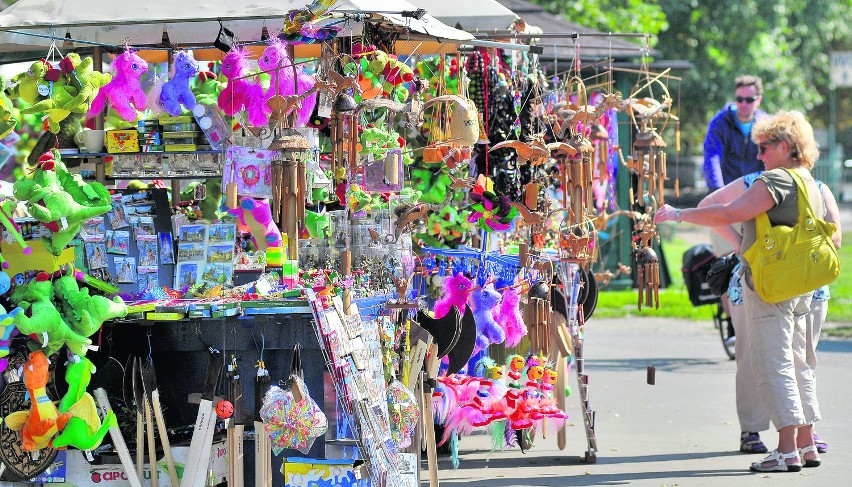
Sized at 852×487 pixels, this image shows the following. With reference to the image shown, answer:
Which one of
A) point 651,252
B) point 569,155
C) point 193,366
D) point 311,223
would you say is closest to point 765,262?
point 651,252

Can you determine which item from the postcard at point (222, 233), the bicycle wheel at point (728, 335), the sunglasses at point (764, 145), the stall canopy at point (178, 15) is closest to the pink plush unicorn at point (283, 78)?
the stall canopy at point (178, 15)

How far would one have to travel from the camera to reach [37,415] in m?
5.29

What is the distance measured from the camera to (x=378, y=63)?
6.18 meters

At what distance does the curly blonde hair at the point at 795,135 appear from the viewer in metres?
7.05

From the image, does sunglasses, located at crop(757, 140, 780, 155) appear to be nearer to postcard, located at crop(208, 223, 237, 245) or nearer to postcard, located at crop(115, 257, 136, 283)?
postcard, located at crop(208, 223, 237, 245)

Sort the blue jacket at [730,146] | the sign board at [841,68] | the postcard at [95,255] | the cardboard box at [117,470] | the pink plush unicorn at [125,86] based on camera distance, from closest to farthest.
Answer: the cardboard box at [117,470] → the postcard at [95,255] → the pink plush unicorn at [125,86] → the blue jacket at [730,146] → the sign board at [841,68]

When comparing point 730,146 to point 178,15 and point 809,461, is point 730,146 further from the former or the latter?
point 178,15

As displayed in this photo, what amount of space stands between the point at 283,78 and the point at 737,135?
3746mm

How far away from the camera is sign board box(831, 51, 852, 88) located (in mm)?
30066

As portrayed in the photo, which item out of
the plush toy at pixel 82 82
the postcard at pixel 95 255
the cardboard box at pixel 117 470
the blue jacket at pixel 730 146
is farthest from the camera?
the blue jacket at pixel 730 146

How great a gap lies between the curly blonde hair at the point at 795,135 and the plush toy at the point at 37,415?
3.85 m

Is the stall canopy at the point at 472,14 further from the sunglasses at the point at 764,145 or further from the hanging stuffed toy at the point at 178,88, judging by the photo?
the hanging stuffed toy at the point at 178,88

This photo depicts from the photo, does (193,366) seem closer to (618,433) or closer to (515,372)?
(515,372)

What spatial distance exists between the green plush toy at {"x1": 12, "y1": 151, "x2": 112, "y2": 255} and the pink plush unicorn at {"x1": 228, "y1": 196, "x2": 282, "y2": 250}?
2.66ft
